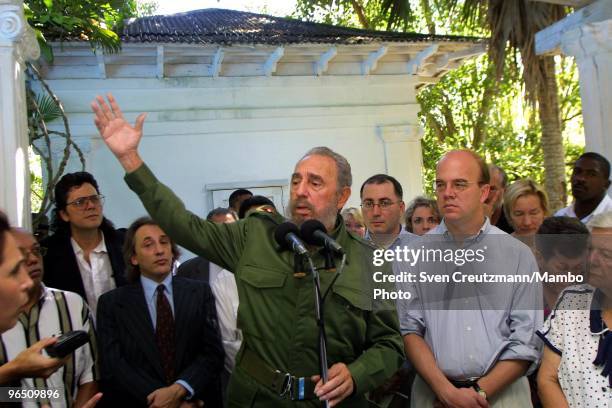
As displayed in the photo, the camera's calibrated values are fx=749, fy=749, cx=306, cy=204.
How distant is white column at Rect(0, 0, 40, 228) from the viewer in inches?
218

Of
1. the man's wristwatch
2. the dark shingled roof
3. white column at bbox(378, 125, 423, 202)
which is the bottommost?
the man's wristwatch

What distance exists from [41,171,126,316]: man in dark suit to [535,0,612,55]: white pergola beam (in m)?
5.29

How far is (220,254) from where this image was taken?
360cm

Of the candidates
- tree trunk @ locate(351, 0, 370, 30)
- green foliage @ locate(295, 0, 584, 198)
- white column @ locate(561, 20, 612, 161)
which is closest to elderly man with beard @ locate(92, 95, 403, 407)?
white column @ locate(561, 20, 612, 161)

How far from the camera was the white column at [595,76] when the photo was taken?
25.0 ft

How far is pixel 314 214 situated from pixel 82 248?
7.96ft

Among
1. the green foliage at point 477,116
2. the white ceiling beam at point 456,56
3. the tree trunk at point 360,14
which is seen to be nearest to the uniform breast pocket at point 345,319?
the white ceiling beam at point 456,56

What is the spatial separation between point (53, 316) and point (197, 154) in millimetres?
7450

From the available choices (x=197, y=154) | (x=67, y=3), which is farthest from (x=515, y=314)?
(x=197, y=154)

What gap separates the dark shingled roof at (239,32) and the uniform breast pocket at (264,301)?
24.6 feet

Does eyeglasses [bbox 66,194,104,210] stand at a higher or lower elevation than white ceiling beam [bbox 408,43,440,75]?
lower

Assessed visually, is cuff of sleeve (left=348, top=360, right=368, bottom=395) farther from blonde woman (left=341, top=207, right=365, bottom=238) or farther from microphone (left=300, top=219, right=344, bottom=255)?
blonde woman (left=341, top=207, right=365, bottom=238)

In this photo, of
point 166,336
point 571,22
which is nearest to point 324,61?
point 571,22

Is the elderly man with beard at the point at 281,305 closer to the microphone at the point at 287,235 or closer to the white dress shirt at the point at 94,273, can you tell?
the microphone at the point at 287,235
